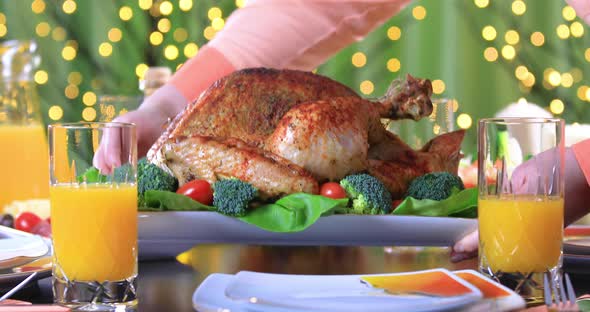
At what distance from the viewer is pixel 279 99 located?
1.53m

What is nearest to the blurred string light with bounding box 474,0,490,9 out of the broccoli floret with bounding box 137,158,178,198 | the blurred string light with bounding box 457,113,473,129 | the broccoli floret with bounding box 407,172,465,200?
the blurred string light with bounding box 457,113,473,129

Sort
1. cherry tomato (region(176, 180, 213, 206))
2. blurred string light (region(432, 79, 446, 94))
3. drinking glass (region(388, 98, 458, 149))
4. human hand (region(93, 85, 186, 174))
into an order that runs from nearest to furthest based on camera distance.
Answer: cherry tomato (region(176, 180, 213, 206)) < human hand (region(93, 85, 186, 174)) < drinking glass (region(388, 98, 458, 149)) < blurred string light (region(432, 79, 446, 94))

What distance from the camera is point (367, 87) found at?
3.58 m

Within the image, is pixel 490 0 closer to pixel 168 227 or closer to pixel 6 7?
pixel 6 7

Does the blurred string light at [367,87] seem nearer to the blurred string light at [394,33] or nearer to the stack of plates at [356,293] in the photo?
the blurred string light at [394,33]

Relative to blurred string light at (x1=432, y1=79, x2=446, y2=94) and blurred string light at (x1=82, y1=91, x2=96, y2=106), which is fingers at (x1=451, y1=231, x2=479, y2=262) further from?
blurred string light at (x1=82, y1=91, x2=96, y2=106)

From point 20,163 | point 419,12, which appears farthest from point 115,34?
point 419,12

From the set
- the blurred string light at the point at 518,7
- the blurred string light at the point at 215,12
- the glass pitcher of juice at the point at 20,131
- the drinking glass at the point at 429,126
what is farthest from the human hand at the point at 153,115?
the blurred string light at the point at 518,7

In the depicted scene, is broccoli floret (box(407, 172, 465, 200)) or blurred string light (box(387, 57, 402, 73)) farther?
blurred string light (box(387, 57, 402, 73))

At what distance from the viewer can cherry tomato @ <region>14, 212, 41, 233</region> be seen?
1641mm

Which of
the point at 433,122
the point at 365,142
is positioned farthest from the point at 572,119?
the point at 365,142

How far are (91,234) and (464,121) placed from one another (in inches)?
112

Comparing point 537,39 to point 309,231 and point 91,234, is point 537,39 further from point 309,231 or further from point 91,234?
point 91,234

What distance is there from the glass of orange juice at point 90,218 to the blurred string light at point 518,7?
112 inches
